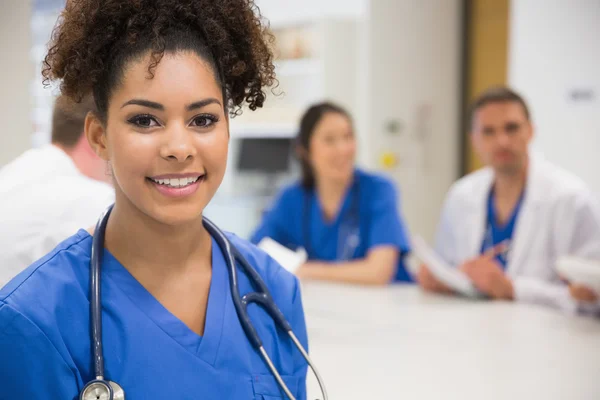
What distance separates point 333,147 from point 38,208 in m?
1.43

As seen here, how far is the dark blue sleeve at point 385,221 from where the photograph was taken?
2477 millimetres

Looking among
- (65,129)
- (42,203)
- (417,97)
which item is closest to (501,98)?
(417,97)

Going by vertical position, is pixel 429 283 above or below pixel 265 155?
below

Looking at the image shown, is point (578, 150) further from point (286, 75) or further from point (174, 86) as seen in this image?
point (174, 86)

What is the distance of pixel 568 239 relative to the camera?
7.27ft

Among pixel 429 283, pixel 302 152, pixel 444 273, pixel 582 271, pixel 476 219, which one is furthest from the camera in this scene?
pixel 302 152

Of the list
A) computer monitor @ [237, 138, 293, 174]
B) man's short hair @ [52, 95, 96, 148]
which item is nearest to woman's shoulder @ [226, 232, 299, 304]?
man's short hair @ [52, 95, 96, 148]

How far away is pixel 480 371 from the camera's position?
140 cm

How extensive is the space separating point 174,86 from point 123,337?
13.4 inches

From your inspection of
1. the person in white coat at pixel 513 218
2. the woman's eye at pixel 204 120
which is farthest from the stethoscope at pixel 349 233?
the woman's eye at pixel 204 120

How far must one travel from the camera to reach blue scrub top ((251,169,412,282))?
2500 mm

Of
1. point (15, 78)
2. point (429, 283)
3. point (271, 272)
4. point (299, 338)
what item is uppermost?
point (15, 78)

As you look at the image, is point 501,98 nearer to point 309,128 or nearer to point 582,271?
point 309,128

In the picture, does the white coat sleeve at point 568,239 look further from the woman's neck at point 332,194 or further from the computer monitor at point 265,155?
the computer monitor at point 265,155
